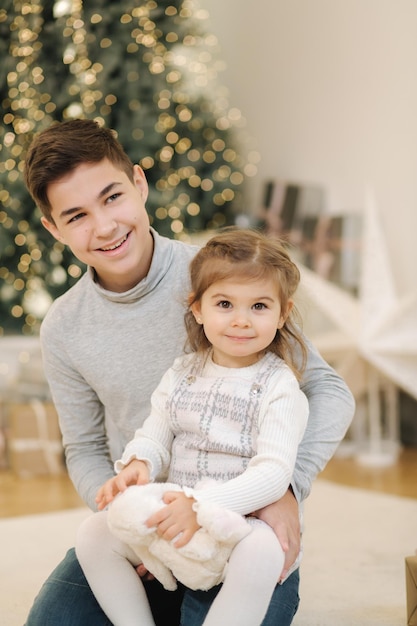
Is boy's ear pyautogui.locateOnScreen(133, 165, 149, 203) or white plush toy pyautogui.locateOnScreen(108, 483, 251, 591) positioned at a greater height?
boy's ear pyautogui.locateOnScreen(133, 165, 149, 203)

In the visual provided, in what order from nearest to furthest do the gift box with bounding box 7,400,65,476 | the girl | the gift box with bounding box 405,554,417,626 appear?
the girl < the gift box with bounding box 405,554,417,626 < the gift box with bounding box 7,400,65,476

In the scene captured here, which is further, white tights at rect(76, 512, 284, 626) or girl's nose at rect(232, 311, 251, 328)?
girl's nose at rect(232, 311, 251, 328)

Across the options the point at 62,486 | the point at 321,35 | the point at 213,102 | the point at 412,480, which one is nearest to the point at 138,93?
the point at 213,102

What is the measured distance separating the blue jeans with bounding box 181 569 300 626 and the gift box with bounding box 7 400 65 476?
6.50ft

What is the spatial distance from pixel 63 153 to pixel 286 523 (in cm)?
73

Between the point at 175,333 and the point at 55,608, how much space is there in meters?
0.52

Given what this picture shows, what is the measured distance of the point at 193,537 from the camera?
4.36 ft

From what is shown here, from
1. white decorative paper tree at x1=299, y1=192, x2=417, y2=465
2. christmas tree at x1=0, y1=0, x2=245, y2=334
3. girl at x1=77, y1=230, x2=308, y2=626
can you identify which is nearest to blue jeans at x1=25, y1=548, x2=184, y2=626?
girl at x1=77, y1=230, x2=308, y2=626

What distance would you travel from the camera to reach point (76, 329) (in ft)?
5.69

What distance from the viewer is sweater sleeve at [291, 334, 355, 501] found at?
1543mm

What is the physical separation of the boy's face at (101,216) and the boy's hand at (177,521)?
483 mm

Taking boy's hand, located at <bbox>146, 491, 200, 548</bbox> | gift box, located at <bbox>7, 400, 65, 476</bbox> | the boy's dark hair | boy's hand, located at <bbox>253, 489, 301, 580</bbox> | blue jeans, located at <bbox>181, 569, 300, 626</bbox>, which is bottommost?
gift box, located at <bbox>7, 400, 65, 476</bbox>

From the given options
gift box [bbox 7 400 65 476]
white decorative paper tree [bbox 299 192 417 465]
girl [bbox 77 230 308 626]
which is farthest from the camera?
gift box [bbox 7 400 65 476]

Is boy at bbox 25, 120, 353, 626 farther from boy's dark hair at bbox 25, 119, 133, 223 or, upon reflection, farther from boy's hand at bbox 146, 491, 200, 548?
boy's hand at bbox 146, 491, 200, 548
